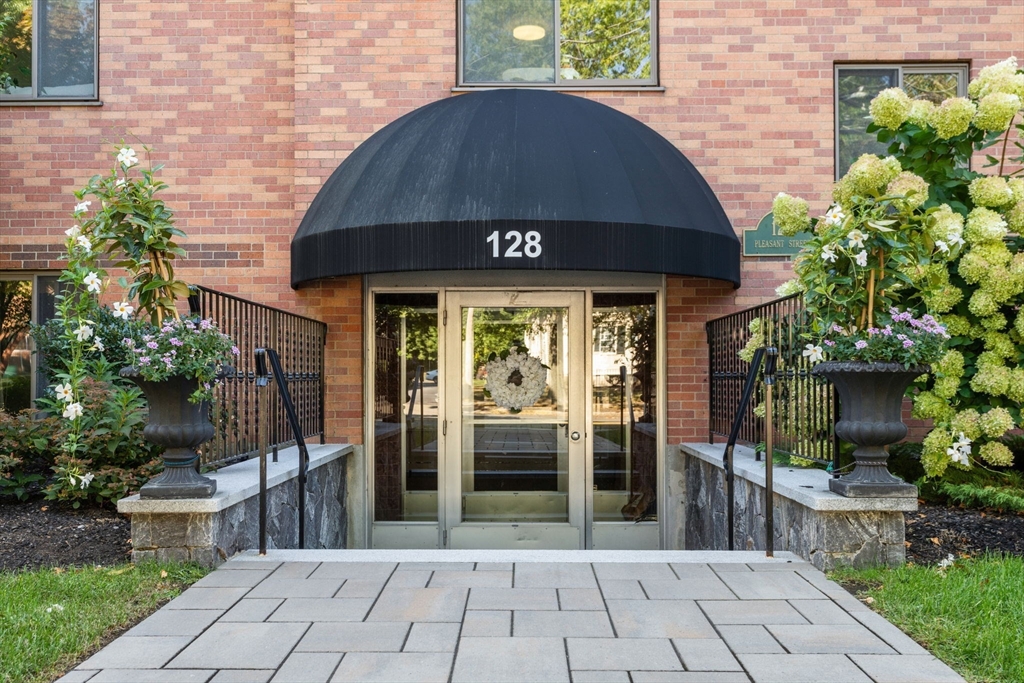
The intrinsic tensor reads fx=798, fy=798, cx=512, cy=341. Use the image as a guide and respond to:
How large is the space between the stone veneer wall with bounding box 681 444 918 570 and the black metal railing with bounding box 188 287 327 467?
3.50 m

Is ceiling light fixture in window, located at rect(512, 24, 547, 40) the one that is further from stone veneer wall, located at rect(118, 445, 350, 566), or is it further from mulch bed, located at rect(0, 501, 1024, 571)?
mulch bed, located at rect(0, 501, 1024, 571)

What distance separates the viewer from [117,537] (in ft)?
17.6

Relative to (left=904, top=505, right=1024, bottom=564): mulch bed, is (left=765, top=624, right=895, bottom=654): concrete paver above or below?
below

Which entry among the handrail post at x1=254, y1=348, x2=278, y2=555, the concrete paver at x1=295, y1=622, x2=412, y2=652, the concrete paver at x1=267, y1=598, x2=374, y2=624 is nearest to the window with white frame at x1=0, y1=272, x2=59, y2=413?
the handrail post at x1=254, y1=348, x2=278, y2=555

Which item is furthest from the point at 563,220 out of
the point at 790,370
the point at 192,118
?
the point at 192,118

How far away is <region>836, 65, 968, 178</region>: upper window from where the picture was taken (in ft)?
26.0

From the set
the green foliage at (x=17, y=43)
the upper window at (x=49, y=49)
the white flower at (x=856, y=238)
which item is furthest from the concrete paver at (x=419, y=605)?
the green foliage at (x=17, y=43)

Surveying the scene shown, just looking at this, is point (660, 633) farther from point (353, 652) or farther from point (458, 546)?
point (458, 546)

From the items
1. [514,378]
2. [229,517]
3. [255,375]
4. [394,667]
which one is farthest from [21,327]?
[394,667]

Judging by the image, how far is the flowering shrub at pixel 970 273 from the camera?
18.2ft

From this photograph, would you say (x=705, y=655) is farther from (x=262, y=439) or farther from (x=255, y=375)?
(x=255, y=375)

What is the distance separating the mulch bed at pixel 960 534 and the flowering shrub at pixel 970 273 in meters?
0.40

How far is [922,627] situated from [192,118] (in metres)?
7.58

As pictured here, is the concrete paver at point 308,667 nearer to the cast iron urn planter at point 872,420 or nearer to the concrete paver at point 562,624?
the concrete paver at point 562,624
